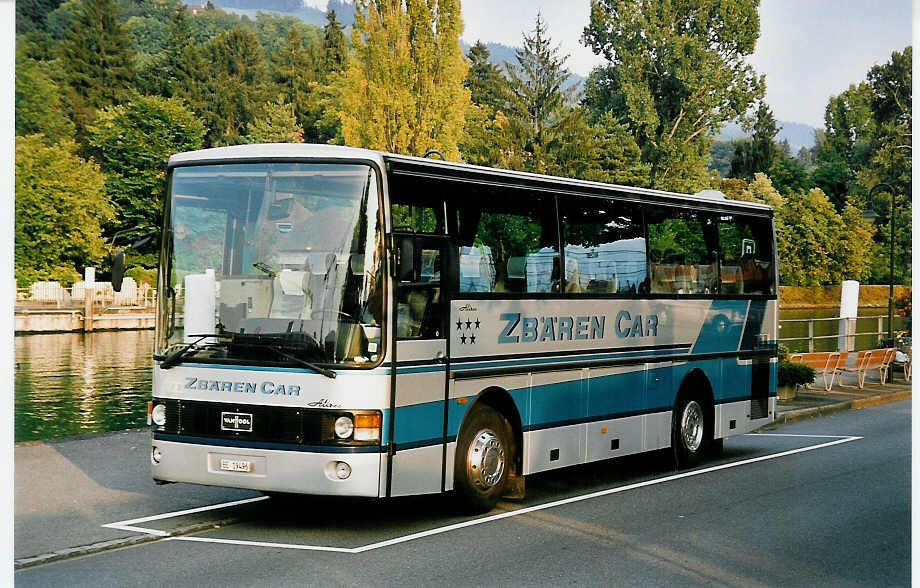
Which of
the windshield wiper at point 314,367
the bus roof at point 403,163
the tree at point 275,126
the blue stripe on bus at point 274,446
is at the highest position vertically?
the tree at point 275,126

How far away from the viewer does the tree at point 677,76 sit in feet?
245

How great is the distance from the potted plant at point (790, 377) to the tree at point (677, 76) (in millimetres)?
50110

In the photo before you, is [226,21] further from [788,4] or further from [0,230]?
[0,230]

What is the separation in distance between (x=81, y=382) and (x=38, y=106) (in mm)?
42628

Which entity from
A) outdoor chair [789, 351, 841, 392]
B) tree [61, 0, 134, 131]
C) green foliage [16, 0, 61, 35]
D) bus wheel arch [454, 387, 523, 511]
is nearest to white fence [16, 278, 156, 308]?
tree [61, 0, 134, 131]

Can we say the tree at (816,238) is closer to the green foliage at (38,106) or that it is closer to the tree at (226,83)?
the tree at (226,83)

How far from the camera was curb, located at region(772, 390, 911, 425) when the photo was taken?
2181 cm

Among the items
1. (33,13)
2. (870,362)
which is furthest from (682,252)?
(33,13)

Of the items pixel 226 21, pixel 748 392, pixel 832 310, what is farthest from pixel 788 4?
pixel 748 392

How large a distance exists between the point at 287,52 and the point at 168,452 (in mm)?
98377

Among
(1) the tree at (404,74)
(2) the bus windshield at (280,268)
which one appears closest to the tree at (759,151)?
(1) the tree at (404,74)

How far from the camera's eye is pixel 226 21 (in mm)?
119750

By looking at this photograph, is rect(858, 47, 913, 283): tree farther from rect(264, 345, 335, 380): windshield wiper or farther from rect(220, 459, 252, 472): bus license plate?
rect(220, 459, 252, 472): bus license plate

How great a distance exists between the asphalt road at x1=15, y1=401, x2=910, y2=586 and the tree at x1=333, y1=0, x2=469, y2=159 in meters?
35.5
